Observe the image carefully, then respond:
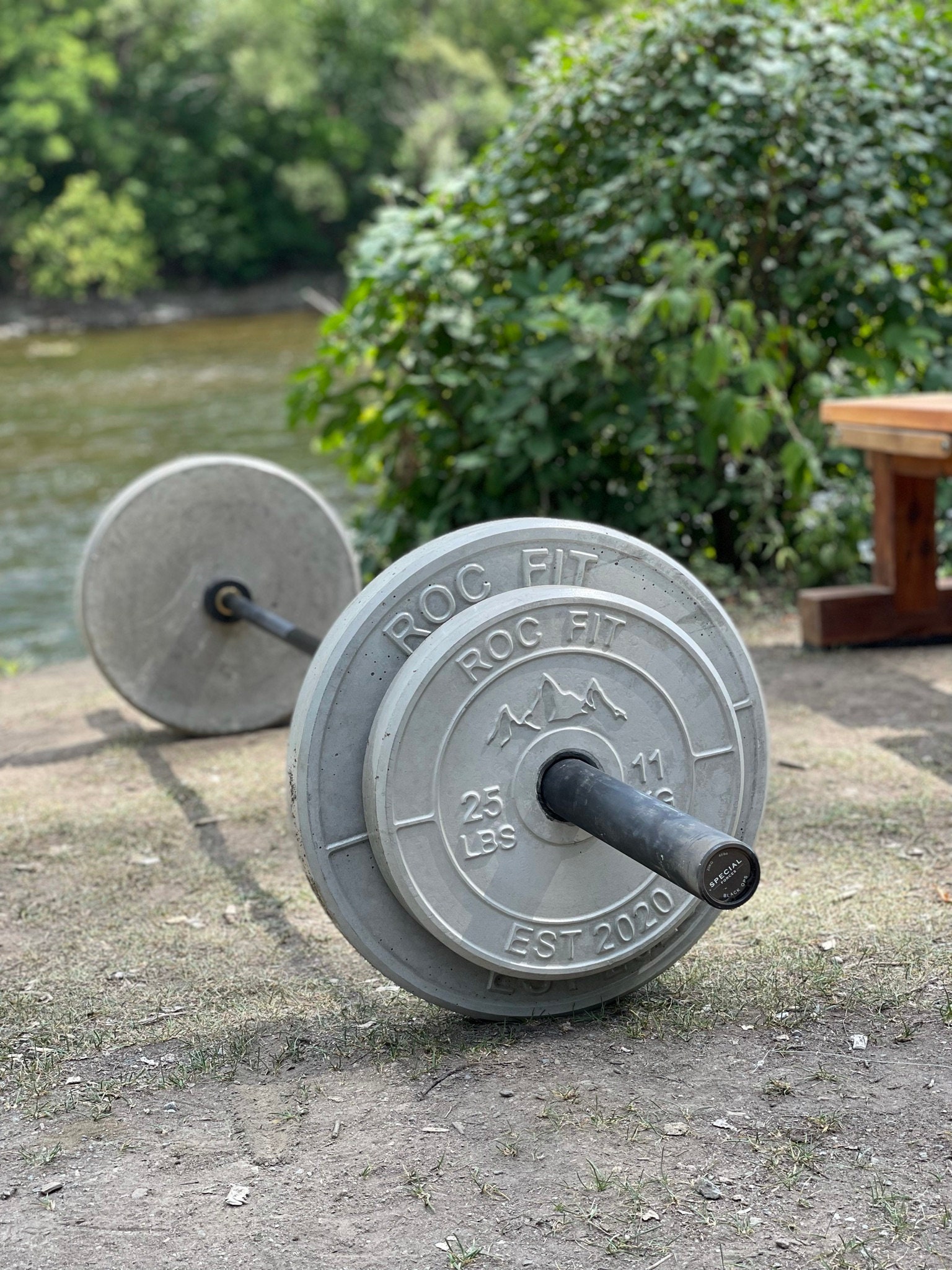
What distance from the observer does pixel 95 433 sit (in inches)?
582

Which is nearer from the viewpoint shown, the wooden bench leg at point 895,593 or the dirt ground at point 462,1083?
the dirt ground at point 462,1083

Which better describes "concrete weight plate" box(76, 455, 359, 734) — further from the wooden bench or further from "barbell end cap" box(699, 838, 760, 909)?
"barbell end cap" box(699, 838, 760, 909)

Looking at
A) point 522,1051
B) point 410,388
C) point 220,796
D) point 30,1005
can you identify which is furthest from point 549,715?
point 410,388

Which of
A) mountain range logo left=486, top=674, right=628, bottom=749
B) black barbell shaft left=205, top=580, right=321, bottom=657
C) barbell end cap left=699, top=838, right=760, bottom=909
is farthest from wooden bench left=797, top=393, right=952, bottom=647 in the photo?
barbell end cap left=699, top=838, right=760, bottom=909

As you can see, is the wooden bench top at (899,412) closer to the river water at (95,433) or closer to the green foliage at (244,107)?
the river water at (95,433)

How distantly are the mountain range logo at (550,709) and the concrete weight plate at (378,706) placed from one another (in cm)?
20

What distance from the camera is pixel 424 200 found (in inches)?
249

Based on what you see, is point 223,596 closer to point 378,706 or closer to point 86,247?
point 378,706

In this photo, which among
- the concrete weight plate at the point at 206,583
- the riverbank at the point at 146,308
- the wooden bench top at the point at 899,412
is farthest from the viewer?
the riverbank at the point at 146,308

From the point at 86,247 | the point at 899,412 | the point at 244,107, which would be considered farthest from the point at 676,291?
the point at 244,107

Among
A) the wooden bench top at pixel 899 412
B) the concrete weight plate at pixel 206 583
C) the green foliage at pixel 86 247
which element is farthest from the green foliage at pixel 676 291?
the green foliage at pixel 86 247

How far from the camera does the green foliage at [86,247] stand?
33406 millimetres

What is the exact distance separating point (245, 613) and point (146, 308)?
99.4ft

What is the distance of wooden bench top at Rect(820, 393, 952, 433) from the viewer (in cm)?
446
